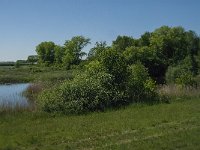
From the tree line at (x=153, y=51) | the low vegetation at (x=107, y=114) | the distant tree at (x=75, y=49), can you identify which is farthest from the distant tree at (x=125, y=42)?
the low vegetation at (x=107, y=114)

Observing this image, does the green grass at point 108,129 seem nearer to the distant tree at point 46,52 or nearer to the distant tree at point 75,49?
the distant tree at point 75,49

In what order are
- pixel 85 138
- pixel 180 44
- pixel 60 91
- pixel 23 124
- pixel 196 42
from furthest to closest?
pixel 180 44, pixel 196 42, pixel 60 91, pixel 23 124, pixel 85 138

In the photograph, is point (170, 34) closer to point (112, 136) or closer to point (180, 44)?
point (180, 44)

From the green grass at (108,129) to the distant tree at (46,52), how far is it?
94.5m

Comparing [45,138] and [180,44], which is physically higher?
[180,44]

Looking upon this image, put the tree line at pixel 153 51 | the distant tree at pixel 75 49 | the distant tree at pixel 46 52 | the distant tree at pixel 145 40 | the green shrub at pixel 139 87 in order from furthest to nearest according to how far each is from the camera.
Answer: the distant tree at pixel 46 52 < the distant tree at pixel 75 49 < the distant tree at pixel 145 40 < the tree line at pixel 153 51 < the green shrub at pixel 139 87

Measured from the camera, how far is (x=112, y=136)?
41.1 feet

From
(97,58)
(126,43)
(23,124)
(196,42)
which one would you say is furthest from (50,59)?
(23,124)

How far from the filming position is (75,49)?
95.6 meters

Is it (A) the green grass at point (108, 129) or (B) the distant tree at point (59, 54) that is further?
(B) the distant tree at point (59, 54)

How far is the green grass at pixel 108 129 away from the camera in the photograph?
1130 cm

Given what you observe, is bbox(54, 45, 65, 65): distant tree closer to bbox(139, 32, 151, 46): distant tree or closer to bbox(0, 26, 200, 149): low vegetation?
bbox(139, 32, 151, 46): distant tree

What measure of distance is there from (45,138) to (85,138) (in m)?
1.23

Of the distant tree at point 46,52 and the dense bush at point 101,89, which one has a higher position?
the distant tree at point 46,52
